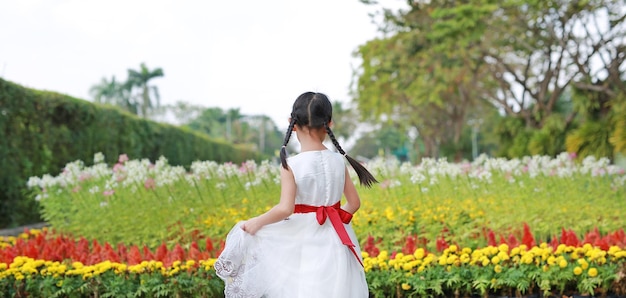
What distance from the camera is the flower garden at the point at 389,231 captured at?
4574 millimetres

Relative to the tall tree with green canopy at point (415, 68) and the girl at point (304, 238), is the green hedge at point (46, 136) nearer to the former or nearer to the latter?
the tall tree with green canopy at point (415, 68)

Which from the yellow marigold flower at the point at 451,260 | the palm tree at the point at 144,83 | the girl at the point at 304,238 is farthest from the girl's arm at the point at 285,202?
the palm tree at the point at 144,83

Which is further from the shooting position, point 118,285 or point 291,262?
point 118,285

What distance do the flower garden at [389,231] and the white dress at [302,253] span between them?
1615 mm

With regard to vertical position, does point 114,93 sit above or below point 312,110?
above

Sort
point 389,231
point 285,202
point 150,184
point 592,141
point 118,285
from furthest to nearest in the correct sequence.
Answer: point 592,141 → point 150,184 → point 389,231 → point 118,285 → point 285,202

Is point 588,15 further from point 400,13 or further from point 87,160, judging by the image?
point 87,160

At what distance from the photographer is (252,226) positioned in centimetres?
293

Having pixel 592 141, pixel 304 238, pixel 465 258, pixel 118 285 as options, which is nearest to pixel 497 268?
pixel 465 258

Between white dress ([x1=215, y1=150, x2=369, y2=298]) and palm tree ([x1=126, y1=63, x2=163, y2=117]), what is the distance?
50.5 m

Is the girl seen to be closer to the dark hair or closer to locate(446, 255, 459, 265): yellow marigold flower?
the dark hair

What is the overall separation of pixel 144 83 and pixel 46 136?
1694 inches

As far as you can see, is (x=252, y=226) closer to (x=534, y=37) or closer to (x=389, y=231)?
(x=389, y=231)

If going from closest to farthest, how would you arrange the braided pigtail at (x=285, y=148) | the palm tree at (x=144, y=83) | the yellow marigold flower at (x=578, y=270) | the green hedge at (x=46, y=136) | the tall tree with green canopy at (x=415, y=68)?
the braided pigtail at (x=285, y=148)
the yellow marigold flower at (x=578, y=270)
the green hedge at (x=46, y=136)
the tall tree with green canopy at (x=415, y=68)
the palm tree at (x=144, y=83)
